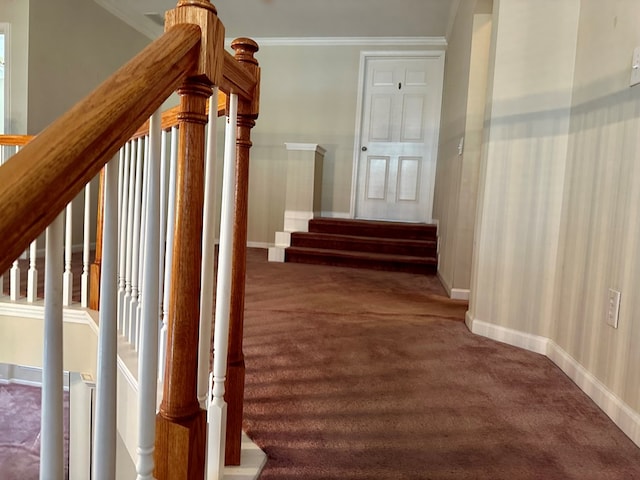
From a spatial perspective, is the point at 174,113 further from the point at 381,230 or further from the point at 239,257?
the point at 381,230

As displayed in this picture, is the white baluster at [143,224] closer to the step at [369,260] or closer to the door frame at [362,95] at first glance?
the step at [369,260]

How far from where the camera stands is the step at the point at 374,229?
192 inches

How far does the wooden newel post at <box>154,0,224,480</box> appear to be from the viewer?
784 millimetres

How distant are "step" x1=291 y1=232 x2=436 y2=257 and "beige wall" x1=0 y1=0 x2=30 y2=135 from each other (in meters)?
2.80

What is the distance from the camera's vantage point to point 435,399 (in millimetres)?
1666

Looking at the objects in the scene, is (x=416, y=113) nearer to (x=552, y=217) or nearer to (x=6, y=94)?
(x=552, y=217)

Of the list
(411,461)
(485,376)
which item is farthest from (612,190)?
(411,461)

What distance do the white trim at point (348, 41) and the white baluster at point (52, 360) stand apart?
17.8ft

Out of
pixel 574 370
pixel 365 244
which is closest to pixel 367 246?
pixel 365 244

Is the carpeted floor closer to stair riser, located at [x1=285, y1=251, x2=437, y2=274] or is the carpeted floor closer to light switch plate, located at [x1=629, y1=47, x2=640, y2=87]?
stair riser, located at [x1=285, y1=251, x2=437, y2=274]

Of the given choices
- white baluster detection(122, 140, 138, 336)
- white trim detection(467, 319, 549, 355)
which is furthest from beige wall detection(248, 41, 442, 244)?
white baluster detection(122, 140, 138, 336)

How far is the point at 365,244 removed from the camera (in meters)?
4.72

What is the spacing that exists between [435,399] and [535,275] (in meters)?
1.00

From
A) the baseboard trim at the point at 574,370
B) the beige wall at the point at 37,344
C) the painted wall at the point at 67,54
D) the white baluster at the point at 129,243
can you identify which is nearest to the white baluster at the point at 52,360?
the white baluster at the point at 129,243
